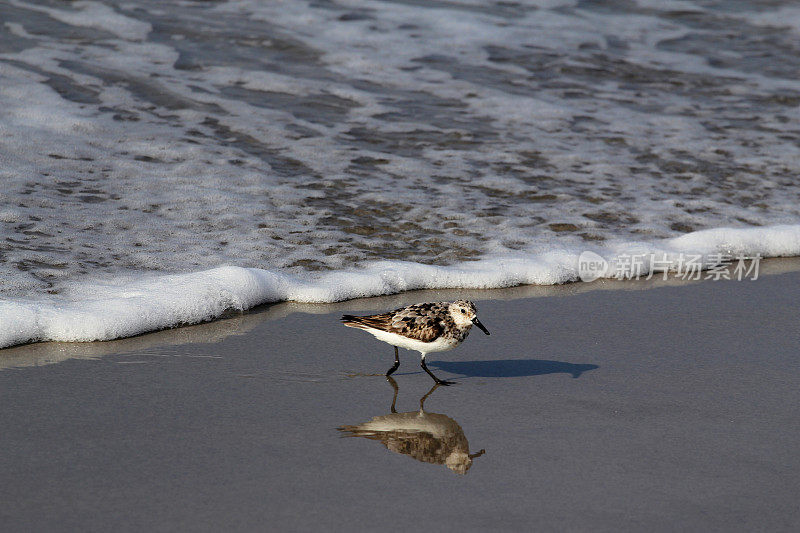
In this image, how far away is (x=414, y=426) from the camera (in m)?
4.48

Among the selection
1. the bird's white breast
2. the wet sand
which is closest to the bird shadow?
the wet sand

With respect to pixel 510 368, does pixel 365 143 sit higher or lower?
higher

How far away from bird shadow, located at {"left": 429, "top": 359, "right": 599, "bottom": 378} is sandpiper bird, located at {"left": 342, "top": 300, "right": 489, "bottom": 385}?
1.25ft

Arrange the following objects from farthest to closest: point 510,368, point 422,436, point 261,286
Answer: point 261,286
point 510,368
point 422,436

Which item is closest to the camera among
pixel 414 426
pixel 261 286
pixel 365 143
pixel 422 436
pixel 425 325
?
pixel 422 436

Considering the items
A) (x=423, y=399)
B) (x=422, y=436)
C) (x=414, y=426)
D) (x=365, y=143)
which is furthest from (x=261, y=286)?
(x=365, y=143)

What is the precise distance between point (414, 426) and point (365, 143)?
584cm

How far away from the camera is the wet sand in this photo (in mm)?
3646

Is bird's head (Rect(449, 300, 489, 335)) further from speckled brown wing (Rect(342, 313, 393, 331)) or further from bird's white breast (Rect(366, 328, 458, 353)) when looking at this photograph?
speckled brown wing (Rect(342, 313, 393, 331))

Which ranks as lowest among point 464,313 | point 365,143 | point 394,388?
point 394,388

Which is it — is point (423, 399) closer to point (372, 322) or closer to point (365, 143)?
point (372, 322)

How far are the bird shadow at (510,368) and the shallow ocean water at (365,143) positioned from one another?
1217 mm

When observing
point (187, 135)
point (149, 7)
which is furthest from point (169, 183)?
point (149, 7)

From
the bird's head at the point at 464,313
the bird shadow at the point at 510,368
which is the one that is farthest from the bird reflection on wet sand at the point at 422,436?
the bird shadow at the point at 510,368
